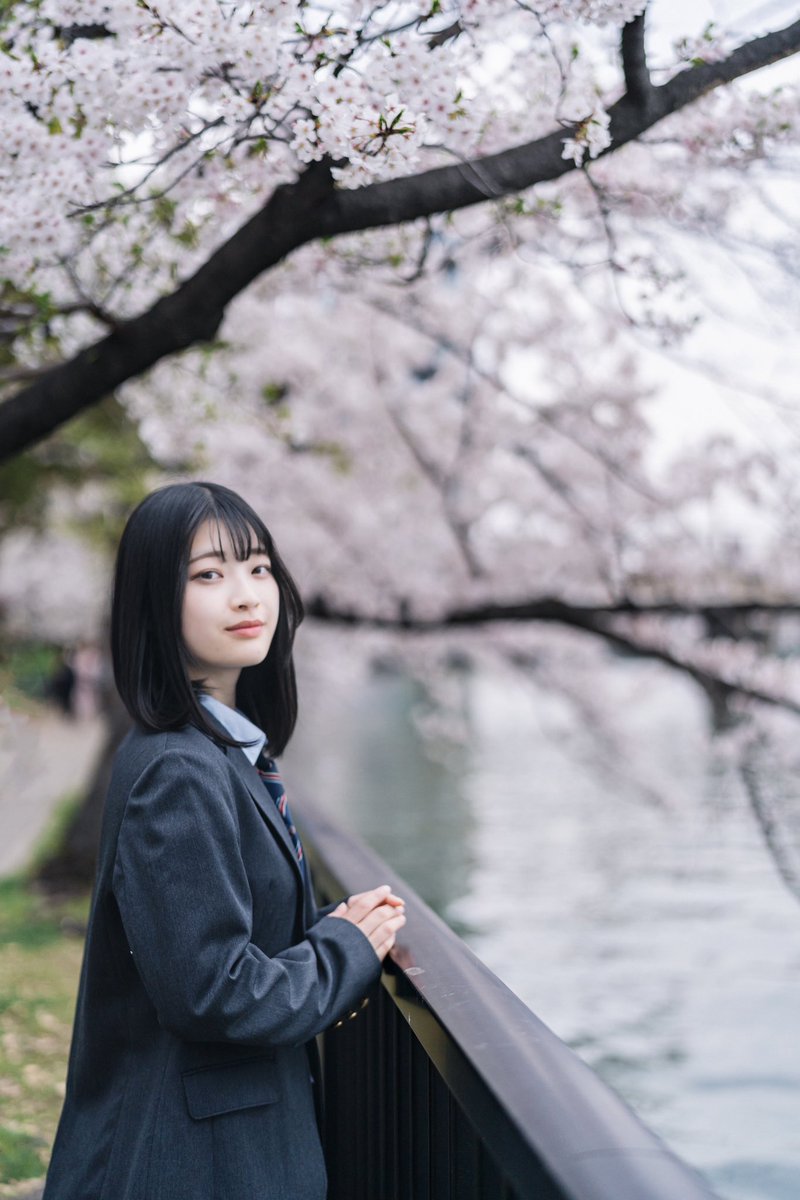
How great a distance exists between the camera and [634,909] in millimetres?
10266

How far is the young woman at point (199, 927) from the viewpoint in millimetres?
1586

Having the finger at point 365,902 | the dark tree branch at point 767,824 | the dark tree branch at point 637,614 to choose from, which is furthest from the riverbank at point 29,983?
the dark tree branch at point 767,824

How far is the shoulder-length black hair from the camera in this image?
182 centimetres

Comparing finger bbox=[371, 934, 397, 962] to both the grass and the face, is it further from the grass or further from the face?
the grass

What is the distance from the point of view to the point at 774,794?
7.88 metres

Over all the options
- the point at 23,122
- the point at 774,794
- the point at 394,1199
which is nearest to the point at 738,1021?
the point at 774,794

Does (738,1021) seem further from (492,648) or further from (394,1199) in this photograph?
(394,1199)

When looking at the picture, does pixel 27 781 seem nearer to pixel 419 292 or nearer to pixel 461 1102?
pixel 419 292

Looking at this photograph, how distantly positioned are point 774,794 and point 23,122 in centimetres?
648

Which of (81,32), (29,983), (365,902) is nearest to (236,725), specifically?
(365,902)

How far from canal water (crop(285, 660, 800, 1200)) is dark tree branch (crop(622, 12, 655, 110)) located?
3378mm

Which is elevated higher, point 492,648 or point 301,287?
point 301,287

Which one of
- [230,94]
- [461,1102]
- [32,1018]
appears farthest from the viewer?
[32,1018]

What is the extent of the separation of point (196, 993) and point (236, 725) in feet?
1.48
